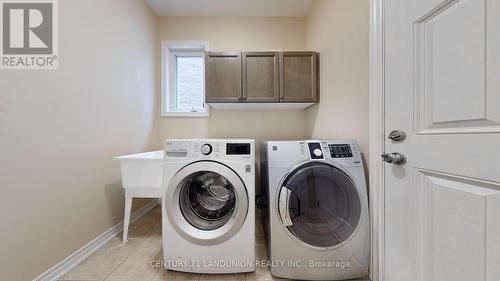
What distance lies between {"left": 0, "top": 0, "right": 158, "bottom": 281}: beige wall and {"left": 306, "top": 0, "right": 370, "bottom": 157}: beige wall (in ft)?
6.55

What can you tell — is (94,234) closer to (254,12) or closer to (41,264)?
(41,264)

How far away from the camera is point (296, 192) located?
1281 mm

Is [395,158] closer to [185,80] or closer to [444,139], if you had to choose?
[444,139]

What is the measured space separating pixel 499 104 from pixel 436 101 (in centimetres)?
18

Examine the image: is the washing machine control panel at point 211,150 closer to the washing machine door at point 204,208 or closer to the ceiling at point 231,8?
the washing machine door at point 204,208

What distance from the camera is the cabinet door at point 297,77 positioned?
2184 millimetres

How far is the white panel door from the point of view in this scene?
0.61 m

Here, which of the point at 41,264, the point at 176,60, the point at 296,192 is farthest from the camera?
the point at 176,60

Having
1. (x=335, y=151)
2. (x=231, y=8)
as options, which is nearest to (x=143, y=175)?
(x=335, y=151)

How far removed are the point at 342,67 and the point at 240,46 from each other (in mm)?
1485

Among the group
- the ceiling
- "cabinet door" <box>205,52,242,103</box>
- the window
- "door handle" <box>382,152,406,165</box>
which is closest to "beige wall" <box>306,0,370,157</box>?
the ceiling

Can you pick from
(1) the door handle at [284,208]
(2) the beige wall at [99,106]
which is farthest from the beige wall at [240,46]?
(1) the door handle at [284,208]

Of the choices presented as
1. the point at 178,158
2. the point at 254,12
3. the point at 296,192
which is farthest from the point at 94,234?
the point at 254,12

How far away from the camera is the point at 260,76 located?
220cm
